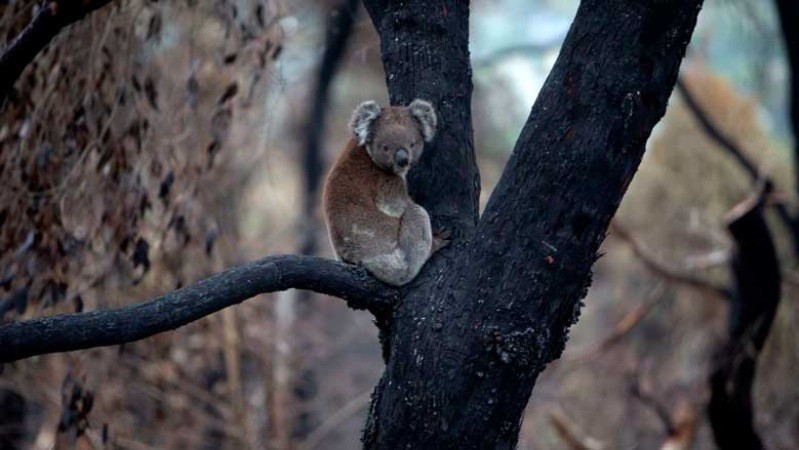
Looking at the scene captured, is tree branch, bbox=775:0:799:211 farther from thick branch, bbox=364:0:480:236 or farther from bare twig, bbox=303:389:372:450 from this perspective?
thick branch, bbox=364:0:480:236

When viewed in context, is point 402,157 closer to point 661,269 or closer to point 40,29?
point 40,29

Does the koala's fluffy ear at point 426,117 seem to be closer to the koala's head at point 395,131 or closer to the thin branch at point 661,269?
the koala's head at point 395,131

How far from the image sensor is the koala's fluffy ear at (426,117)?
11.8 ft

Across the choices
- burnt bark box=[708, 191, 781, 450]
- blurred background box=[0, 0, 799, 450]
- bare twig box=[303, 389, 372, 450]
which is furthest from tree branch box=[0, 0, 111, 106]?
bare twig box=[303, 389, 372, 450]

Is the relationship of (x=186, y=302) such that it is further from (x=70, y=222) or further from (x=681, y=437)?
(x=681, y=437)

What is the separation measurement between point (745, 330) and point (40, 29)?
5.13 metres

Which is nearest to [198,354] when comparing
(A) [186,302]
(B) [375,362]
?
(B) [375,362]

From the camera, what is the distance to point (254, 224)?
11141mm

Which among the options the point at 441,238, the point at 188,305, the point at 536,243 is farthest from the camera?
the point at 441,238

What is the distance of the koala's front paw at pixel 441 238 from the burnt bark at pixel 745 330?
3197 mm

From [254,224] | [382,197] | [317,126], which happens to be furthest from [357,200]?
[317,126]

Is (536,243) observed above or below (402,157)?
A: below

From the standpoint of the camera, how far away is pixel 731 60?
36.8 metres

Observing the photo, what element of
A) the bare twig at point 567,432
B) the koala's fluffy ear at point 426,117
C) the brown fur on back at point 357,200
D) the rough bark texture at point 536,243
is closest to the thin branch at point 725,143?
the bare twig at point 567,432
